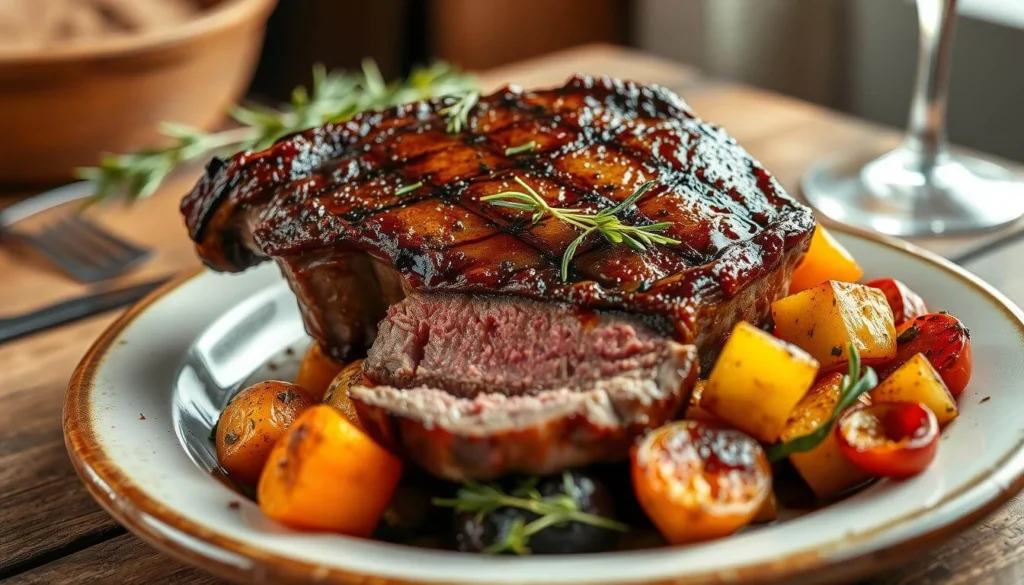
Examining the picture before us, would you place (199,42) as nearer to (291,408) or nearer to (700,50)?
(291,408)

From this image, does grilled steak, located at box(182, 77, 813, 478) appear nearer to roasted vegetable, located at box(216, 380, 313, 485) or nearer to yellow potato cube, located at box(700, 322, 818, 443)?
yellow potato cube, located at box(700, 322, 818, 443)

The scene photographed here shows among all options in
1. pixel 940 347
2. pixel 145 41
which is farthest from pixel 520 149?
pixel 145 41

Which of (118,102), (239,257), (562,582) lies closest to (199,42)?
(118,102)

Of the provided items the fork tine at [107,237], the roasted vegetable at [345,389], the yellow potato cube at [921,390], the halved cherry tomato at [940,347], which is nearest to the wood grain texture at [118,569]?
the roasted vegetable at [345,389]

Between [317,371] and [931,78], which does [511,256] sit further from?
[931,78]

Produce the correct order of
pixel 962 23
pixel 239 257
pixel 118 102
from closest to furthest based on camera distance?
pixel 239 257 < pixel 118 102 < pixel 962 23
